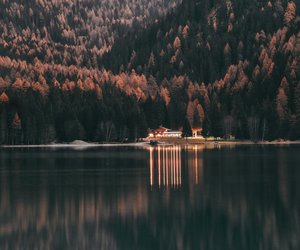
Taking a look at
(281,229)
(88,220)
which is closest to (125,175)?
(88,220)

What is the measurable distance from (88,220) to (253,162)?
62.2m

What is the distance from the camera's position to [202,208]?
5341cm

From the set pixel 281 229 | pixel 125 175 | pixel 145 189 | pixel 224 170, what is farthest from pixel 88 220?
pixel 224 170

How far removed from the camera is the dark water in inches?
1631

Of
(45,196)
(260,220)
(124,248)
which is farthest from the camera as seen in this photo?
(45,196)

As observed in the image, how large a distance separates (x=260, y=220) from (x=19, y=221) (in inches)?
655

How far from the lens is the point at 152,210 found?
52812 millimetres

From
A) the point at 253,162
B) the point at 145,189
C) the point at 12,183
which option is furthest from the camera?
the point at 253,162

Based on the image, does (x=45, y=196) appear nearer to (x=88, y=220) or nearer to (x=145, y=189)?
(x=145, y=189)

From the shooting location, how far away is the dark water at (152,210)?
41438 mm

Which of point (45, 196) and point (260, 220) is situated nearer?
point (260, 220)

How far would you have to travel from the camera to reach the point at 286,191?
63.9 meters

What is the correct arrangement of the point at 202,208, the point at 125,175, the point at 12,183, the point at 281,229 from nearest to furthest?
the point at 281,229 < the point at 202,208 < the point at 12,183 < the point at 125,175

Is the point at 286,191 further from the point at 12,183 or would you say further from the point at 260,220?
the point at 12,183
